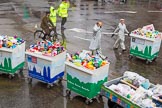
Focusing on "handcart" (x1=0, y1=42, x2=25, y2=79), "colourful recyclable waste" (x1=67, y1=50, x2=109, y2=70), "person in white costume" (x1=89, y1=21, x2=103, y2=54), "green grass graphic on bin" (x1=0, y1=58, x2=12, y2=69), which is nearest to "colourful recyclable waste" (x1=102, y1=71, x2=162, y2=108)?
"colourful recyclable waste" (x1=67, y1=50, x2=109, y2=70)

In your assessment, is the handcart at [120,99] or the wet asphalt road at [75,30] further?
the wet asphalt road at [75,30]

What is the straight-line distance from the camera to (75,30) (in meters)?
18.9

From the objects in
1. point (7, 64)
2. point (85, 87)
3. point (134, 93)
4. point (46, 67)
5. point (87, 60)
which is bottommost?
point (85, 87)

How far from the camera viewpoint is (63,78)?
1151 cm

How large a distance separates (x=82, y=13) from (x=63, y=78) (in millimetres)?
13434

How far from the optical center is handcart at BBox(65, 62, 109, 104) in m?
9.39

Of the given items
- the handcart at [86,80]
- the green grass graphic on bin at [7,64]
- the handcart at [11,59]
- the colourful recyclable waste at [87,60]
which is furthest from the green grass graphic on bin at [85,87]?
the green grass graphic on bin at [7,64]

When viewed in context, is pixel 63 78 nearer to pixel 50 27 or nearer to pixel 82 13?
pixel 50 27

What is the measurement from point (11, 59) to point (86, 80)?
308 cm

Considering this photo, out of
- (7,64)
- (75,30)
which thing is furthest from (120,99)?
(75,30)

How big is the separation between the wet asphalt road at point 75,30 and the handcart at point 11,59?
39 centimetres

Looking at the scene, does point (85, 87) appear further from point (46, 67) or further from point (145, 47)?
point (145, 47)

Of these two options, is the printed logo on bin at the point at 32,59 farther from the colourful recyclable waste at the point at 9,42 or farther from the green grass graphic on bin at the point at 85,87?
the green grass graphic on bin at the point at 85,87

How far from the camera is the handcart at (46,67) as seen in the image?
33.7 ft
